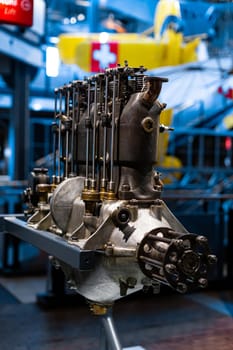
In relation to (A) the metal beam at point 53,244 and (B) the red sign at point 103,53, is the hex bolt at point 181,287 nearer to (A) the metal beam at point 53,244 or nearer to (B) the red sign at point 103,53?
(A) the metal beam at point 53,244

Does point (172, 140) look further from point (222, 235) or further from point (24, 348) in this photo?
point (24, 348)

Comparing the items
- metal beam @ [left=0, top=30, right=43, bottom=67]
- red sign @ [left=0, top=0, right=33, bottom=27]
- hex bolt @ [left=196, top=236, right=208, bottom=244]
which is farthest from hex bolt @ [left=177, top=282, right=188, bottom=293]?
metal beam @ [left=0, top=30, right=43, bottom=67]

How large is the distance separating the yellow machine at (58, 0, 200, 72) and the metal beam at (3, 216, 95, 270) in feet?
14.6

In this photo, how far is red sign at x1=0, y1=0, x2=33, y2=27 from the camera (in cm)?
292

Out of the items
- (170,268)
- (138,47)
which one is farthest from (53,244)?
(138,47)

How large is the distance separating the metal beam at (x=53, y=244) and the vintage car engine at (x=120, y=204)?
0.15 feet

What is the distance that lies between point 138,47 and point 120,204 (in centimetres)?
590

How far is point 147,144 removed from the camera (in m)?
1.91

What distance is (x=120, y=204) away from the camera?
1876 millimetres

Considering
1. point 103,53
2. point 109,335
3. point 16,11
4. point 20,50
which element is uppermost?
point 103,53

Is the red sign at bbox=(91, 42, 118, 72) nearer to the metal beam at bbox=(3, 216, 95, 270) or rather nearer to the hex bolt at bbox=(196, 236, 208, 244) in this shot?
the metal beam at bbox=(3, 216, 95, 270)

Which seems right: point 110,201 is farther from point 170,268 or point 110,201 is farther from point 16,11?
point 16,11

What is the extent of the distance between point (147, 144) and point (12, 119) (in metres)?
5.22

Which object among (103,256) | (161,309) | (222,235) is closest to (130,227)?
(103,256)
